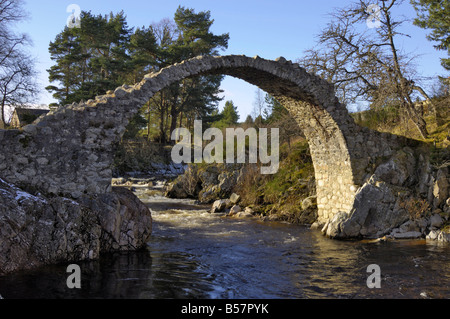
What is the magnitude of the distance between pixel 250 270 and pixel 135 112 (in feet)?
12.7

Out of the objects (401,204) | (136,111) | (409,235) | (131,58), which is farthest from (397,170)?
(131,58)

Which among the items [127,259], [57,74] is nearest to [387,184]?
[127,259]

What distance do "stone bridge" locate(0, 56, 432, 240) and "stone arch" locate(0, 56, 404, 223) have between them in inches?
0.6

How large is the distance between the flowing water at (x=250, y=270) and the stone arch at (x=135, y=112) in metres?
1.69

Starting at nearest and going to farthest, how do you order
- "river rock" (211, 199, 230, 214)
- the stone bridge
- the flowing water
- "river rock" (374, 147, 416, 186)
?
1. the flowing water
2. the stone bridge
3. "river rock" (374, 147, 416, 186)
4. "river rock" (211, 199, 230, 214)

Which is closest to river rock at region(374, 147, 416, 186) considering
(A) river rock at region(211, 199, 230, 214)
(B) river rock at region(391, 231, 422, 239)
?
(B) river rock at region(391, 231, 422, 239)

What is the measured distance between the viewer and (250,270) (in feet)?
21.5

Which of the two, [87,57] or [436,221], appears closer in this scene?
[436,221]

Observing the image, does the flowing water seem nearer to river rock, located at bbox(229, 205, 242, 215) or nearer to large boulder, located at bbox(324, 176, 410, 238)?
large boulder, located at bbox(324, 176, 410, 238)

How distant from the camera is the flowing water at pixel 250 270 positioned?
17.2ft

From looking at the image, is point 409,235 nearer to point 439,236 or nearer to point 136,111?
point 439,236

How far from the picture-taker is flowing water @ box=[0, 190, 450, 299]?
17.2 feet

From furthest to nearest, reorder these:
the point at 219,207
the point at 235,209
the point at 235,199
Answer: the point at 235,199 < the point at 219,207 < the point at 235,209
